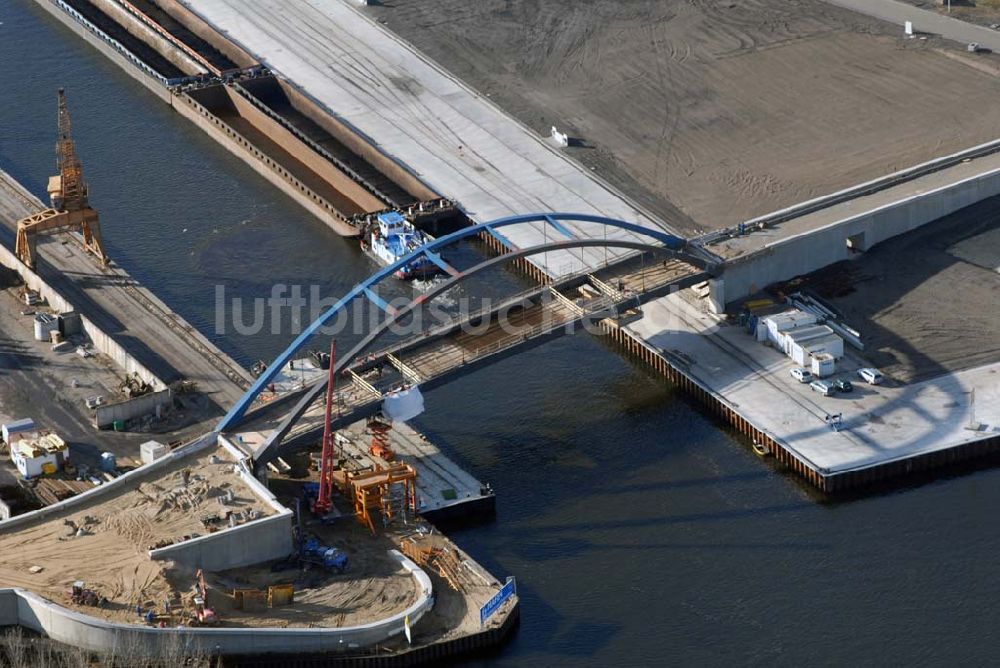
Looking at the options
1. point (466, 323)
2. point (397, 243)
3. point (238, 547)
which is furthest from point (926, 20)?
point (238, 547)

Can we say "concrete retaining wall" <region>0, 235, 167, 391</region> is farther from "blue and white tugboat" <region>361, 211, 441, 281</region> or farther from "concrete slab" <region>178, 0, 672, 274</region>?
"concrete slab" <region>178, 0, 672, 274</region>

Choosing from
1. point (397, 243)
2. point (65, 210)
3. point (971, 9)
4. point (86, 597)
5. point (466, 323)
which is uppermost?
point (971, 9)

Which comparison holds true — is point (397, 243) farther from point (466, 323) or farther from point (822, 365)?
point (822, 365)

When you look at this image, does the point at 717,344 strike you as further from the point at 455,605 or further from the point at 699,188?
the point at 455,605

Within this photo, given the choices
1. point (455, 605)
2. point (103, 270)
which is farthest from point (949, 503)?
point (103, 270)

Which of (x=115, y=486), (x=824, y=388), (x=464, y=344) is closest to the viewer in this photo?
(x=115, y=486)

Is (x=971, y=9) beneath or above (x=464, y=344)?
above
